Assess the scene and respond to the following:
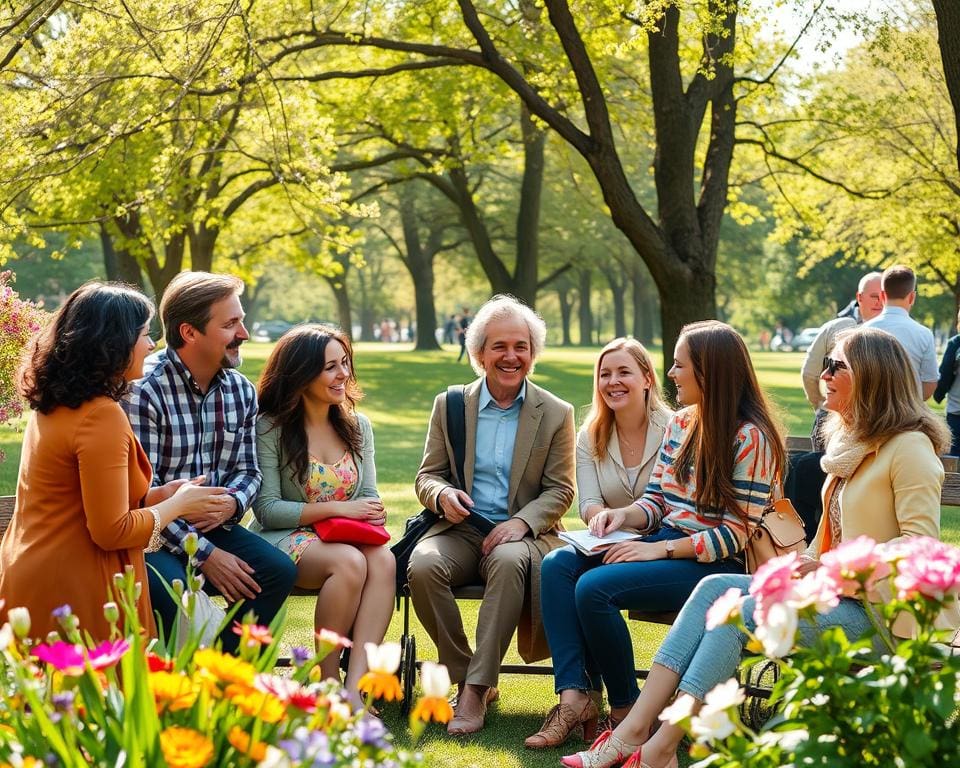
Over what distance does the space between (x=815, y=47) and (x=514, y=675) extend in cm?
864

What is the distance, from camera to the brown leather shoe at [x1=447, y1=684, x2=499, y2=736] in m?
4.82

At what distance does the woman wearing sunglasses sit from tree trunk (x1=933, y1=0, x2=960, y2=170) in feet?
13.5

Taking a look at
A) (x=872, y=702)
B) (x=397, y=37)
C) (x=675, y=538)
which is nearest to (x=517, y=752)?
(x=675, y=538)

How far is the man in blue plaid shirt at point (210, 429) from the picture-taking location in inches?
190

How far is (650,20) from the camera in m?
10.1

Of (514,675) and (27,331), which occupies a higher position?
(27,331)

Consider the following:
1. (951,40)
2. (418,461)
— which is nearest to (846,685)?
(951,40)

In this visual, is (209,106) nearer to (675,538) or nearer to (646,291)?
(675,538)

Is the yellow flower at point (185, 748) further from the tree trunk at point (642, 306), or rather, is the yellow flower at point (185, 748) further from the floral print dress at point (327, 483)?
the tree trunk at point (642, 306)

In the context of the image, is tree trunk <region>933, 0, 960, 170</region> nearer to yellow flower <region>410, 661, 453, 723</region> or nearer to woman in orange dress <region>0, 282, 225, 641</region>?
woman in orange dress <region>0, 282, 225, 641</region>

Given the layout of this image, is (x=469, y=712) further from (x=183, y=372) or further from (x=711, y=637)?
(x=183, y=372)

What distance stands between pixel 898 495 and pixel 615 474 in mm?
1506

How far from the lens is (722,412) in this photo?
4.66 m

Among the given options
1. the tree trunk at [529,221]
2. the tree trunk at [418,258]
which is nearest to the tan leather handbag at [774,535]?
the tree trunk at [529,221]
